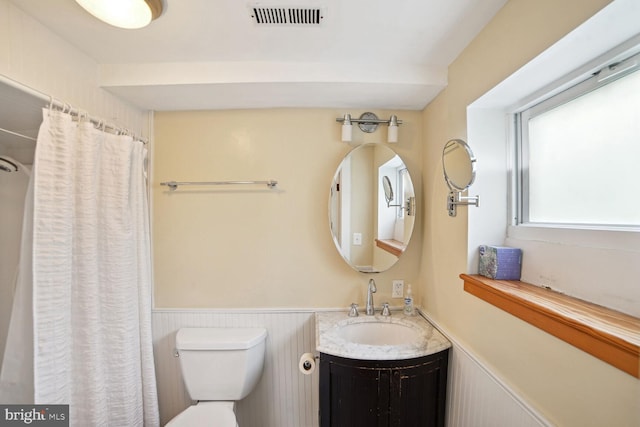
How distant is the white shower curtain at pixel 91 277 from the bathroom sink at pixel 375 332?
3.76ft

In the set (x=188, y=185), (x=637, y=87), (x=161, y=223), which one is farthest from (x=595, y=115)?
(x=161, y=223)

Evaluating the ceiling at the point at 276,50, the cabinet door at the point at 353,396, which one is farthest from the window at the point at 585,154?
the cabinet door at the point at 353,396

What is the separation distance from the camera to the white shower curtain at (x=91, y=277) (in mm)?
1072

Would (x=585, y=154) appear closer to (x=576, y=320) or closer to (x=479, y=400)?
(x=576, y=320)

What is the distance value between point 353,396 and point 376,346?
9.4 inches

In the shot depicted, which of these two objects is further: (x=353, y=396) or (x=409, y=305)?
(x=409, y=305)

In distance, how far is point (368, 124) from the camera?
1729mm

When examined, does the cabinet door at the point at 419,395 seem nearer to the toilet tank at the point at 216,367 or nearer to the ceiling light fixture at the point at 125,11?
the toilet tank at the point at 216,367

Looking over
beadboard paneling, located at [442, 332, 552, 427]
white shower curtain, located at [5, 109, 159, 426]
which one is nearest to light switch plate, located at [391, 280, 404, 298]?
beadboard paneling, located at [442, 332, 552, 427]

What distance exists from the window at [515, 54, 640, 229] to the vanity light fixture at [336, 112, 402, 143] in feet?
2.10

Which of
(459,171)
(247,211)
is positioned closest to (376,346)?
(459,171)

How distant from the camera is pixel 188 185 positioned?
5.66 ft

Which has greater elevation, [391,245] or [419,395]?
[391,245]

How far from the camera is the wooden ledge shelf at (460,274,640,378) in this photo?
612 mm
